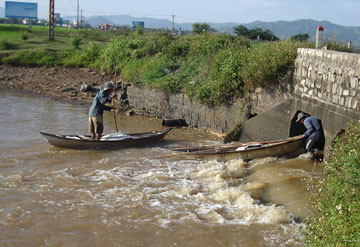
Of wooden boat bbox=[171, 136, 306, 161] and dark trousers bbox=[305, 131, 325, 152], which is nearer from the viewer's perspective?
dark trousers bbox=[305, 131, 325, 152]

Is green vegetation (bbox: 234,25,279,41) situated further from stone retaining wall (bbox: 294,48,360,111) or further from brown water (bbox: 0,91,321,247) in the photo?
brown water (bbox: 0,91,321,247)

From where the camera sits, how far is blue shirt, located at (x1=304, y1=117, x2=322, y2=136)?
11.4m

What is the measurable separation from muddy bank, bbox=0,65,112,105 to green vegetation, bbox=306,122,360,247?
15092 mm

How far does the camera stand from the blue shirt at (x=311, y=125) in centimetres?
1142

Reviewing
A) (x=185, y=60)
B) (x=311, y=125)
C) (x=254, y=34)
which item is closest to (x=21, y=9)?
(x=254, y=34)

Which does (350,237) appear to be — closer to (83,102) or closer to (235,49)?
(235,49)

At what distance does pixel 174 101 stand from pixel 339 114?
848 centimetres

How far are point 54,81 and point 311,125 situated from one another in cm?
1703

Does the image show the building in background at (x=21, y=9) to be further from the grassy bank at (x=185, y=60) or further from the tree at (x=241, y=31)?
the tree at (x=241, y=31)

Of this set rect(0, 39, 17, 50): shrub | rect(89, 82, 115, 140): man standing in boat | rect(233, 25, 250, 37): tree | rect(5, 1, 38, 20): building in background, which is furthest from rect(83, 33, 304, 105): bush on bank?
rect(5, 1, 38, 20): building in background

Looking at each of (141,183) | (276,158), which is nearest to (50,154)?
(141,183)

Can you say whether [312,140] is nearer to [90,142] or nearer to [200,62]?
[90,142]

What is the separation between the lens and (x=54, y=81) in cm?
2439

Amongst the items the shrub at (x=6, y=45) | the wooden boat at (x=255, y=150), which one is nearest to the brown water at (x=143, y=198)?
the wooden boat at (x=255, y=150)
